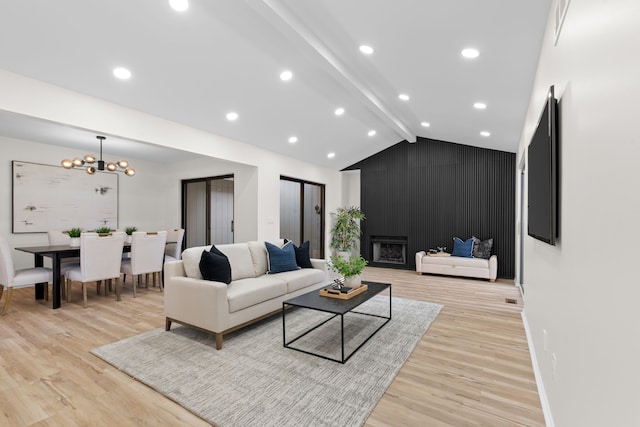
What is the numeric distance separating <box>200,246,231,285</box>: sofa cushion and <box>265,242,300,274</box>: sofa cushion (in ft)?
3.00

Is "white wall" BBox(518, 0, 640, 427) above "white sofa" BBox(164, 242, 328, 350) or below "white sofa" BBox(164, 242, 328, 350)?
above

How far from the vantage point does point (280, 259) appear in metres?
4.22

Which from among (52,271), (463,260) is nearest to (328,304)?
(52,271)

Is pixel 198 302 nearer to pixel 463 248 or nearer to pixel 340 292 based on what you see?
pixel 340 292

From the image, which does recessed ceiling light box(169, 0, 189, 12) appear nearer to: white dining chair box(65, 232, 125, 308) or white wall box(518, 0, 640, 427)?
white wall box(518, 0, 640, 427)

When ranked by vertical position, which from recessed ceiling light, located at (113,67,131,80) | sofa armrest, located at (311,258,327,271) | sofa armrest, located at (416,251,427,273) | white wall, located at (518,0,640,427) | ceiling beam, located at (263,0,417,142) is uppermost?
ceiling beam, located at (263,0,417,142)

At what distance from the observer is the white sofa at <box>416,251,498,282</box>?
20.1 feet

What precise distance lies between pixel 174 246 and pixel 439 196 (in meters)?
5.75

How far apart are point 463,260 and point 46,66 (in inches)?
271

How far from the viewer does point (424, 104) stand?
4730mm

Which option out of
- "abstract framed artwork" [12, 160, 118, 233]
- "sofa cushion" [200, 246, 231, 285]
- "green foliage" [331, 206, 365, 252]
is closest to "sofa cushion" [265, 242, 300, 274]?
"sofa cushion" [200, 246, 231, 285]

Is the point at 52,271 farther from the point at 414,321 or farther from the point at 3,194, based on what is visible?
the point at 414,321

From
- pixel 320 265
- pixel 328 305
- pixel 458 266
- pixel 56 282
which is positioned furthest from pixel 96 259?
pixel 458 266

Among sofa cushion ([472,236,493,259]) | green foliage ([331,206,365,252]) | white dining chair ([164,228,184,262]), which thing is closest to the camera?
white dining chair ([164,228,184,262])
